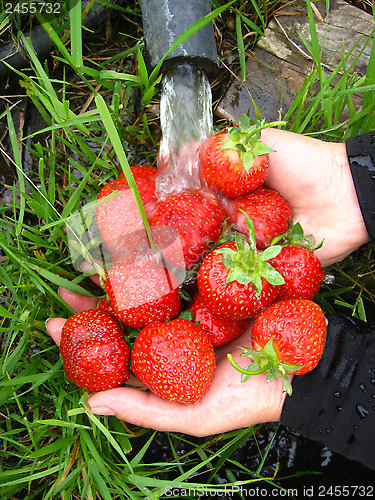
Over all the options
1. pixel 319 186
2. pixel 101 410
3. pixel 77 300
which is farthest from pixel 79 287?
pixel 319 186

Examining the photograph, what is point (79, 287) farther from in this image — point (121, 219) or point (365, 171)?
point (365, 171)

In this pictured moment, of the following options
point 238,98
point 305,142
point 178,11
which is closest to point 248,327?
point 305,142

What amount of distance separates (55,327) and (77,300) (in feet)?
0.54

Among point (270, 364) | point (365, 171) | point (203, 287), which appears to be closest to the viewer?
point (270, 364)

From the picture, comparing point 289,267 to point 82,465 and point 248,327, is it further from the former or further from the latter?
point 82,465

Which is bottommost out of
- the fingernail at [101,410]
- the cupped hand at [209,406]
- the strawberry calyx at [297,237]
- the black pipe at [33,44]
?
the cupped hand at [209,406]

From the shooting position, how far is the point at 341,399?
1.46 m

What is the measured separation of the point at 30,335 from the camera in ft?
5.58

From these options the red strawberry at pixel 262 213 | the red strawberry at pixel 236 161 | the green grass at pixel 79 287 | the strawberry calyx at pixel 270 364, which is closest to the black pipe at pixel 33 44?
the green grass at pixel 79 287

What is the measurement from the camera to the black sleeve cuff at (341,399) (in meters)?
1.43

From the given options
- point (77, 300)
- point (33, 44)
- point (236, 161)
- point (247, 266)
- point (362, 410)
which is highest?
point (33, 44)

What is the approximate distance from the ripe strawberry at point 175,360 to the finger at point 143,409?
0.07 meters

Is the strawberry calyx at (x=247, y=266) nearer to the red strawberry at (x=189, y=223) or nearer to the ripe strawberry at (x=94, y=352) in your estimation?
the red strawberry at (x=189, y=223)

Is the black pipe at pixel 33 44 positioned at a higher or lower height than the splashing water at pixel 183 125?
higher
